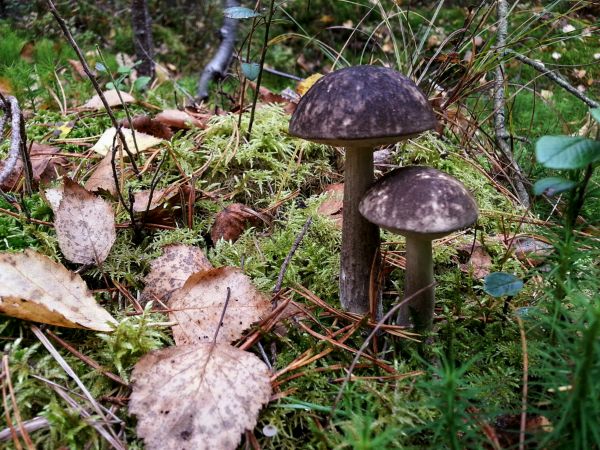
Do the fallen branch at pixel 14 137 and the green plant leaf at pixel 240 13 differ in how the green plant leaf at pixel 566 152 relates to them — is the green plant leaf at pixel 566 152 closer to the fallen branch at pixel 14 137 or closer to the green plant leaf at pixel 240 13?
the green plant leaf at pixel 240 13

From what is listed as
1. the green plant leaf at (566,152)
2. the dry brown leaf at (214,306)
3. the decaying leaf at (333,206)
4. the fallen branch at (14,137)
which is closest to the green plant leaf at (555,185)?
the green plant leaf at (566,152)

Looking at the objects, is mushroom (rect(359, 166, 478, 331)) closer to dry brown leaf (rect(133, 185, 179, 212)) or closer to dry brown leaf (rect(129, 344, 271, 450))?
dry brown leaf (rect(129, 344, 271, 450))

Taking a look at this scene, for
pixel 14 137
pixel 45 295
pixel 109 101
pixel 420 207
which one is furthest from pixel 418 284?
pixel 109 101

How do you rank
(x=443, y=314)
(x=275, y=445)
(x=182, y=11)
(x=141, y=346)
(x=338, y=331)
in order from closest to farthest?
(x=275, y=445) → (x=141, y=346) → (x=338, y=331) → (x=443, y=314) → (x=182, y=11)

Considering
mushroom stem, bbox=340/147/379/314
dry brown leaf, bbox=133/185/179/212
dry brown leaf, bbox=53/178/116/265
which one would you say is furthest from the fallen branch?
mushroom stem, bbox=340/147/379/314

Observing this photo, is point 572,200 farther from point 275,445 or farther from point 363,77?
point 275,445

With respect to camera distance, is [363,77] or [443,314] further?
[443,314]

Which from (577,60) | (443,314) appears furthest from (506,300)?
(577,60)
